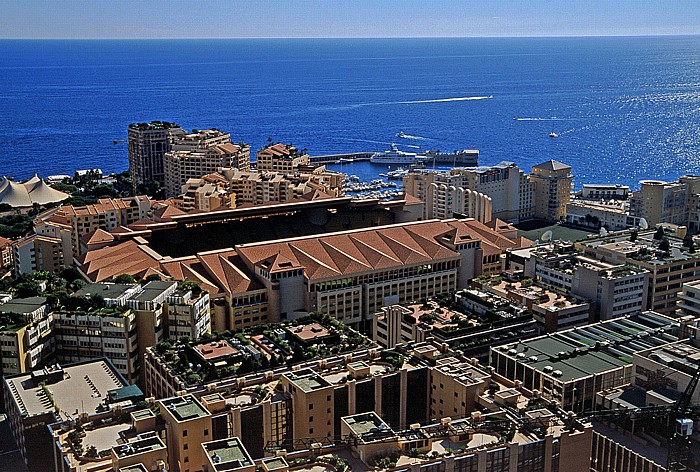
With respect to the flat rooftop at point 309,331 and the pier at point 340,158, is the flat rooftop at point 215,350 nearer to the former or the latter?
the flat rooftop at point 309,331

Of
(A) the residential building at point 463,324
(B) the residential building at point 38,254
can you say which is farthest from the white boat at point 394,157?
(A) the residential building at point 463,324

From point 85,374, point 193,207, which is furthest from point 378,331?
point 193,207

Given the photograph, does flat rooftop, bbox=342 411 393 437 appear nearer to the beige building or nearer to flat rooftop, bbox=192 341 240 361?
the beige building

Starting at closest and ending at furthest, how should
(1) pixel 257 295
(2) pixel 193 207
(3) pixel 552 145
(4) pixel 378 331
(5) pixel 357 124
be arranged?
(4) pixel 378 331
(1) pixel 257 295
(2) pixel 193 207
(3) pixel 552 145
(5) pixel 357 124

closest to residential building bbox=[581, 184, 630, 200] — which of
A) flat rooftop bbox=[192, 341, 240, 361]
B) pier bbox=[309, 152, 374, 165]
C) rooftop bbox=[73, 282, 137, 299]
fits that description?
pier bbox=[309, 152, 374, 165]

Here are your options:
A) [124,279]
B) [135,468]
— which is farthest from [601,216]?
[135,468]

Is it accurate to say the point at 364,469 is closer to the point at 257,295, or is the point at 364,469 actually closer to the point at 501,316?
the point at 501,316
